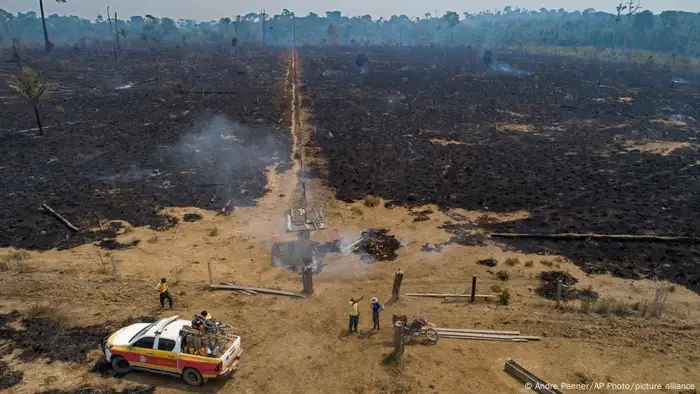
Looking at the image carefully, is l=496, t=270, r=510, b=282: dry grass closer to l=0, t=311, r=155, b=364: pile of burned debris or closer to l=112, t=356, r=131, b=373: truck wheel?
l=0, t=311, r=155, b=364: pile of burned debris

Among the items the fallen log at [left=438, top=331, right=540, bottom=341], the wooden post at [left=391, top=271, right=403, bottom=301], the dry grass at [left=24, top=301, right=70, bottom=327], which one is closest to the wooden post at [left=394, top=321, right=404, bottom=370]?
the fallen log at [left=438, top=331, right=540, bottom=341]

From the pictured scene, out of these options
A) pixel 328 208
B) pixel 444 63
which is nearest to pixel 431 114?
pixel 328 208

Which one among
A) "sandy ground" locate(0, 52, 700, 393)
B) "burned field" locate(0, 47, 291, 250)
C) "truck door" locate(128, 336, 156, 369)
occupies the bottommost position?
"sandy ground" locate(0, 52, 700, 393)

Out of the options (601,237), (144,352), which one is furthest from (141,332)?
(601,237)

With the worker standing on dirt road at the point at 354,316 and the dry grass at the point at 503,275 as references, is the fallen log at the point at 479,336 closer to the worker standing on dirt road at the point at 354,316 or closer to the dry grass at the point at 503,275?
the worker standing on dirt road at the point at 354,316

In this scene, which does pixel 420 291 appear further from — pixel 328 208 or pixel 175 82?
pixel 175 82

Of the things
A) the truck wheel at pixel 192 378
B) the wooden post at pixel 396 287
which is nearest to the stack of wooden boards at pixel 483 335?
the wooden post at pixel 396 287
